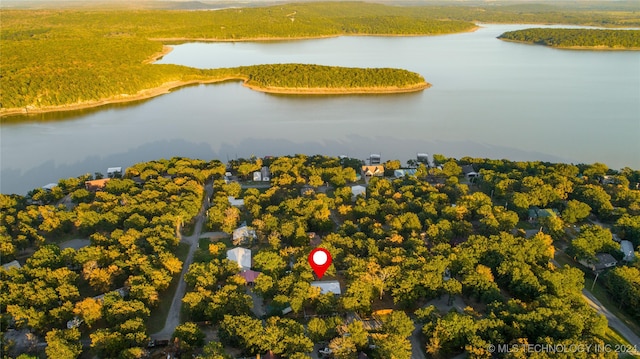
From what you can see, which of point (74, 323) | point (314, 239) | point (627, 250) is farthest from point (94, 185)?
point (627, 250)

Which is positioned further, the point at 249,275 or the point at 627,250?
the point at 627,250

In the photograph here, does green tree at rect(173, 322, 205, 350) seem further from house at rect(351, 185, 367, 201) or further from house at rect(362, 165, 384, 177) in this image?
house at rect(362, 165, 384, 177)

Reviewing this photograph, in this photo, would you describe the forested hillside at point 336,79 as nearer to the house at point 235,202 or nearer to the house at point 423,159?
the house at point 423,159

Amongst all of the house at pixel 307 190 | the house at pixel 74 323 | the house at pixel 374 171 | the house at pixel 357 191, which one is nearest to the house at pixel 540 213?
the house at pixel 357 191

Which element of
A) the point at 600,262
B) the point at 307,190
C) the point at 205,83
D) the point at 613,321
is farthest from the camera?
the point at 205,83

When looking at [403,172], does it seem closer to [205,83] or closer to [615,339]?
[615,339]

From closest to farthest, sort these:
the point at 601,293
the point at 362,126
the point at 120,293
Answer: the point at 120,293, the point at 601,293, the point at 362,126

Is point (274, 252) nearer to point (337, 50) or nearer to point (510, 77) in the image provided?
point (510, 77)
